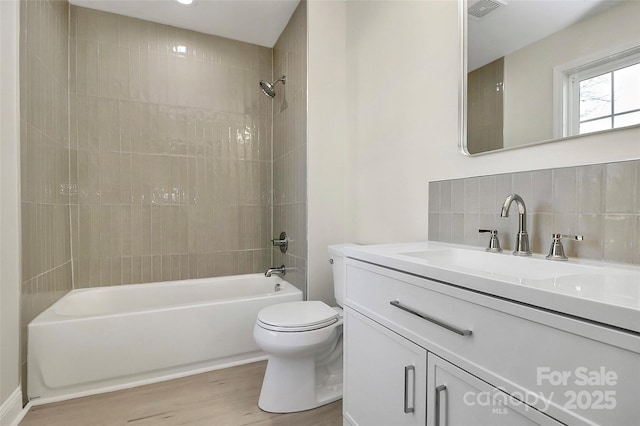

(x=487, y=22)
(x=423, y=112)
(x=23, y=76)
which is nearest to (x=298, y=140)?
(x=423, y=112)

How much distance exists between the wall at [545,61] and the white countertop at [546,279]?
453 millimetres

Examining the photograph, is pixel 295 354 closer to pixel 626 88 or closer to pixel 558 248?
pixel 558 248

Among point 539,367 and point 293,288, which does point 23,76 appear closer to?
point 293,288

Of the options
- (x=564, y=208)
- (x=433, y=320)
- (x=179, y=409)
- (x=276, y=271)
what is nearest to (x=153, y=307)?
(x=179, y=409)

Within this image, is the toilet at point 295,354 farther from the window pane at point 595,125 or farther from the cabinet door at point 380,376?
the window pane at point 595,125

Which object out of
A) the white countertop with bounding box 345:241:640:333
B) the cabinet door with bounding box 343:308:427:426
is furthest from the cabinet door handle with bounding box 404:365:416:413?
the white countertop with bounding box 345:241:640:333

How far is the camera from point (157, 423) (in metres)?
1.51

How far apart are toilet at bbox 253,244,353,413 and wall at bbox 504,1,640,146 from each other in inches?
47.9

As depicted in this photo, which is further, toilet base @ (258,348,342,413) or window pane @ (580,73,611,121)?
toilet base @ (258,348,342,413)

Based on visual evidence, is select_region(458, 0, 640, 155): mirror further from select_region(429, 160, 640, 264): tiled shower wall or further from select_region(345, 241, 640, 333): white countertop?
select_region(345, 241, 640, 333): white countertop

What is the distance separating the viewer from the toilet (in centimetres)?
155

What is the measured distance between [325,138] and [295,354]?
4.75 feet

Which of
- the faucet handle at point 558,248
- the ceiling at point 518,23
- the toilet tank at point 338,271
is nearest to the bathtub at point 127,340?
the toilet tank at point 338,271

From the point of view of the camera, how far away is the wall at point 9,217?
1.42m
